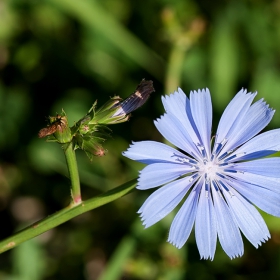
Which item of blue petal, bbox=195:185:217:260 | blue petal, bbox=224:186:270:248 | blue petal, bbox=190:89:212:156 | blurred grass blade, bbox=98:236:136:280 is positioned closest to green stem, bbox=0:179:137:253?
blue petal, bbox=195:185:217:260

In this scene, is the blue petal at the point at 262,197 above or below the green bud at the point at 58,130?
below

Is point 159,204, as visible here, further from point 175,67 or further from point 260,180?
point 175,67

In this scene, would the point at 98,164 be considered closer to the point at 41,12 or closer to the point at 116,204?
the point at 116,204

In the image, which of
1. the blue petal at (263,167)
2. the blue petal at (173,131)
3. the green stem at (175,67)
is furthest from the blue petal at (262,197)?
the green stem at (175,67)

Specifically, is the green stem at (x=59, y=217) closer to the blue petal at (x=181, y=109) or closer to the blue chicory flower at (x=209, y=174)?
the blue chicory flower at (x=209, y=174)

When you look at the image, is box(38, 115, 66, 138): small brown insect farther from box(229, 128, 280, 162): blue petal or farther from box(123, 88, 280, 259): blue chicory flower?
box(229, 128, 280, 162): blue petal
